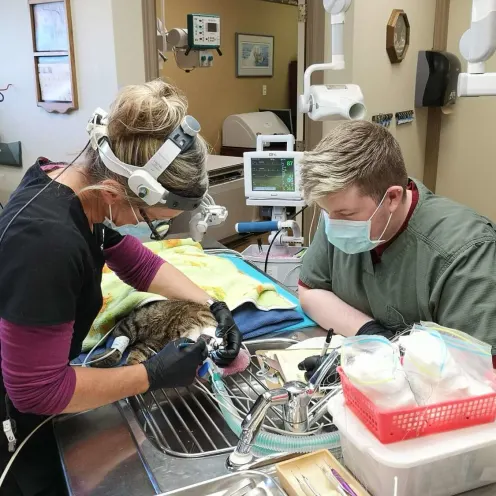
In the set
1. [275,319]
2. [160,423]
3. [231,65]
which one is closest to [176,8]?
[231,65]

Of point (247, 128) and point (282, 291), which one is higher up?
point (247, 128)

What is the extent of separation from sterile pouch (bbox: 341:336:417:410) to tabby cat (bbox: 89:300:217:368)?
604 mm

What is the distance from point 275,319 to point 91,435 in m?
0.62

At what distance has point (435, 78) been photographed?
3902 millimetres

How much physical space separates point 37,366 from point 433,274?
0.85 m

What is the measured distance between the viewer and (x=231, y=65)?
17.9ft

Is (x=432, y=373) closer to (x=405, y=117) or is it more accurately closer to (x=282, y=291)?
(x=282, y=291)

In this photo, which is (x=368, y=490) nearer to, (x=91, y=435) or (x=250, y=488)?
(x=250, y=488)

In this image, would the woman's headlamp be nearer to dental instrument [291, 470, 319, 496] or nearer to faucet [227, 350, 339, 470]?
faucet [227, 350, 339, 470]

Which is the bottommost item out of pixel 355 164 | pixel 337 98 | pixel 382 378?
pixel 382 378

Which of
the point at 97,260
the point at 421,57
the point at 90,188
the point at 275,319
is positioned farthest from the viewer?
the point at 421,57

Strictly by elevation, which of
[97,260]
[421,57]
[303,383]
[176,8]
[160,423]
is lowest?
[160,423]

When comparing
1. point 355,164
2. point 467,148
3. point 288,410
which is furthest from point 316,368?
point 467,148

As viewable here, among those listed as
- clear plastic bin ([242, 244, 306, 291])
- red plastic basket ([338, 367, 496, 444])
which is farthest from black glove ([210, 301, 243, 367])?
clear plastic bin ([242, 244, 306, 291])
